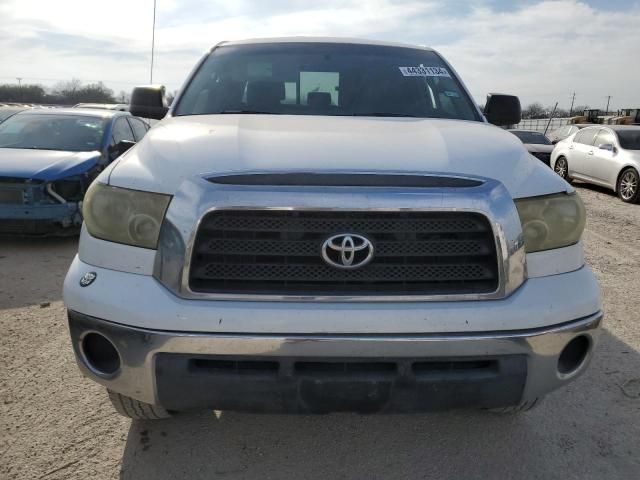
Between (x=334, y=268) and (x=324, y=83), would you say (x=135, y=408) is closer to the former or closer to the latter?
(x=334, y=268)

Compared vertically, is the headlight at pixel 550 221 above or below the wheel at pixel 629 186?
above

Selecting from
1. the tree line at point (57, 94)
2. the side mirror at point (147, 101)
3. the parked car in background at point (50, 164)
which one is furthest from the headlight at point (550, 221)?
the tree line at point (57, 94)

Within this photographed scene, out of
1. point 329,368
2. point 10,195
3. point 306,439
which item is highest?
point 329,368

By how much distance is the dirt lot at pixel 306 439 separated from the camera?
7.75ft

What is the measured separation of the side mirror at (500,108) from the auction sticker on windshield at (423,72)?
0.44 meters

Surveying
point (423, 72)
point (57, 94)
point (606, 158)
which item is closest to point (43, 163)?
point (423, 72)

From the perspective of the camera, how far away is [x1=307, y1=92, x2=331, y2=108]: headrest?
3209 mm

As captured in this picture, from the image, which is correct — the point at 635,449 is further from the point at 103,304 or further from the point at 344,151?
the point at 103,304

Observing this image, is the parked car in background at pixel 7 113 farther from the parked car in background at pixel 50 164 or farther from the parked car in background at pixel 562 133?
the parked car in background at pixel 562 133

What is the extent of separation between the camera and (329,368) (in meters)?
1.94

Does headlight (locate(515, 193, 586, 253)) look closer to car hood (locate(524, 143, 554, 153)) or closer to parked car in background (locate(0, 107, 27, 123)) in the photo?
parked car in background (locate(0, 107, 27, 123))

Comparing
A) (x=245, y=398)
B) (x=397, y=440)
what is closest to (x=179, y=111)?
(x=245, y=398)

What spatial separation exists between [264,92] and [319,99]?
0.34m

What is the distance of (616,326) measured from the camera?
13.4 feet
